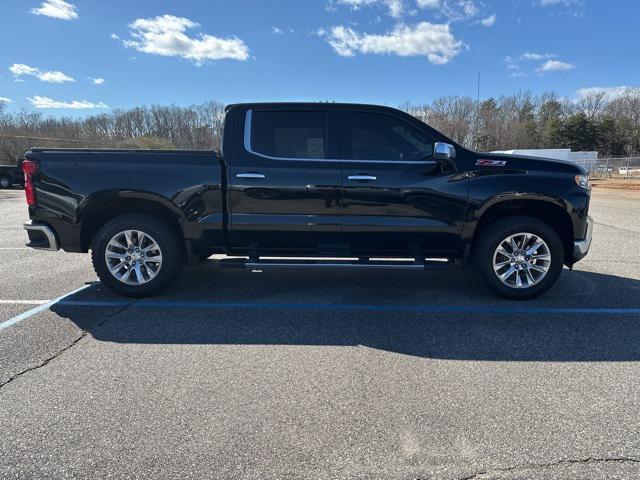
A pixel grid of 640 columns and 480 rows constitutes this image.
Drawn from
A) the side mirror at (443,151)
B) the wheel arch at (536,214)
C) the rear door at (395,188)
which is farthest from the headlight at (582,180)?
the side mirror at (443,151)

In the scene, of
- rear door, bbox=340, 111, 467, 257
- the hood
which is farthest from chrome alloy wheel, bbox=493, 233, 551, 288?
the hood

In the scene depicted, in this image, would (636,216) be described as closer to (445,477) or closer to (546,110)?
(445,477)

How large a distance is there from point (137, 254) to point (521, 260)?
4.24 metres

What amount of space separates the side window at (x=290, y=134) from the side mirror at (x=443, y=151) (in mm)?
1176

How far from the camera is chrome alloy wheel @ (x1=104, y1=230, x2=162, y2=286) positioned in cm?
498

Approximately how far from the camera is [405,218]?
4910mm

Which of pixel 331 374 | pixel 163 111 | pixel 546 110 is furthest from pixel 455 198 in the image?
pixel 546 110

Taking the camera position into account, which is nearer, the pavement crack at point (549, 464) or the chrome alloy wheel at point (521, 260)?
the pavement crack at point (549, 464)

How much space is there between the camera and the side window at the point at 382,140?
491cm

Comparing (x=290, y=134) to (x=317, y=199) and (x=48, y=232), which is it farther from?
(x=48, y=232)

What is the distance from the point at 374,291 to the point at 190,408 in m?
2.92

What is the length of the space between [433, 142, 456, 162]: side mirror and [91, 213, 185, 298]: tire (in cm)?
298

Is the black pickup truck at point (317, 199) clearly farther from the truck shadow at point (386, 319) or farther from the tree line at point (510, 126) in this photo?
the tree line at point (510, 126)

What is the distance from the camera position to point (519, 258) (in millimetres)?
4949
